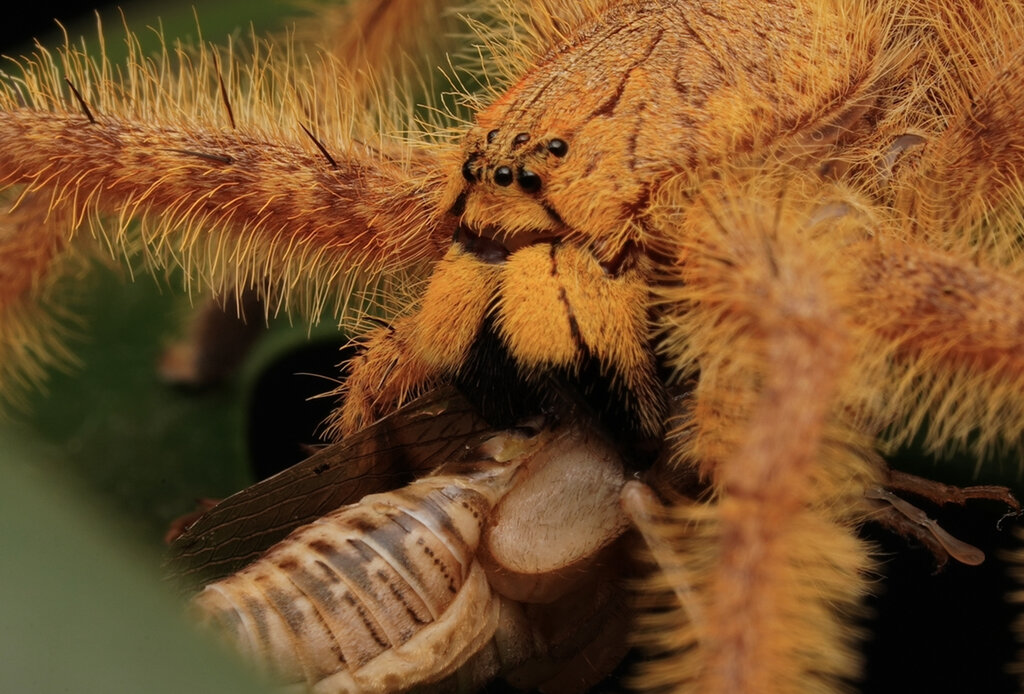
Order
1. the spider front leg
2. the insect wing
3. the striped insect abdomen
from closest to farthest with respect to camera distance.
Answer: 1. the spider front leg
2. the striped insect abdomen
3. the insect wing

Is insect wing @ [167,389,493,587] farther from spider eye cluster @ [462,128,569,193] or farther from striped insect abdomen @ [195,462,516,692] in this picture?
spider eye cluster @ [462,128,569,193]

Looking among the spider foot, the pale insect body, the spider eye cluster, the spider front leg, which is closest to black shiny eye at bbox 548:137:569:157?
the spider eye cluster

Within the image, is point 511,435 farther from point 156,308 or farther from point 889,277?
point 156,308

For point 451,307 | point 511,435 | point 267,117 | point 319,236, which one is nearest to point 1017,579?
point 511,435

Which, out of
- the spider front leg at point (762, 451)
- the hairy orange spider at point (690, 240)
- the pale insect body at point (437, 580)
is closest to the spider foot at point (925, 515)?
the hairy orange spider at point (690, 240)

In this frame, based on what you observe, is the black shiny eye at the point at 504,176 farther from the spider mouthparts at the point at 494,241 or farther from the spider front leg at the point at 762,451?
the spider front leg at the point at 762,451
